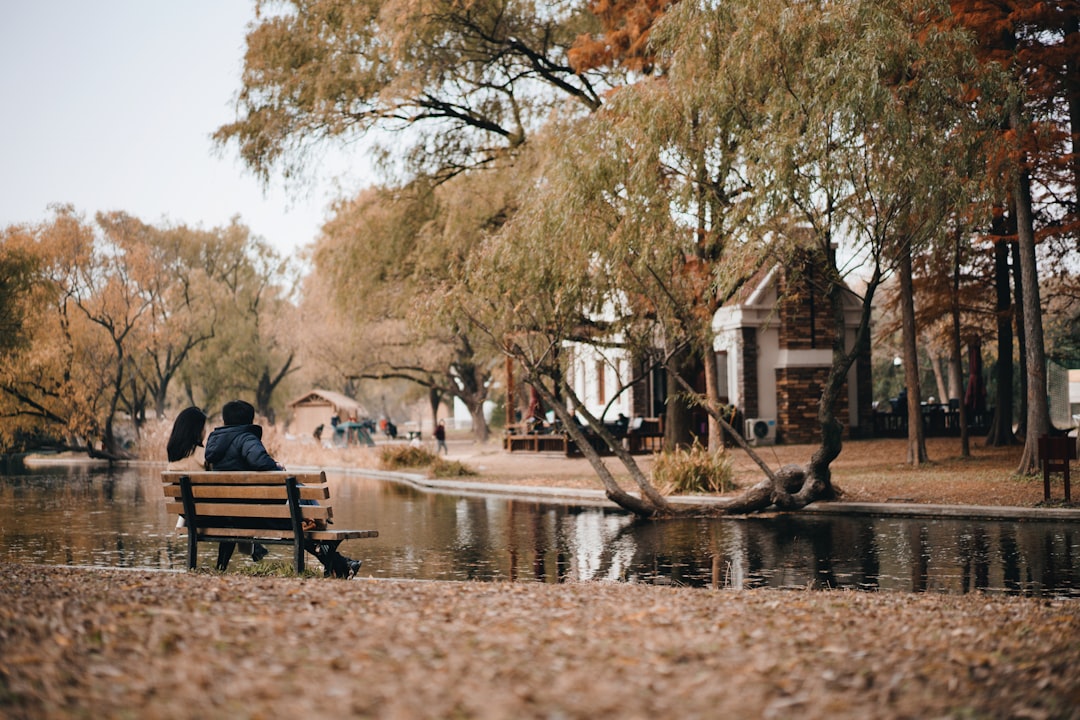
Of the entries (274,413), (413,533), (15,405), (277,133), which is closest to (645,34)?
(277,133)

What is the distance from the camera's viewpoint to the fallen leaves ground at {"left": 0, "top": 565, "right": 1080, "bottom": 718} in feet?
13.3

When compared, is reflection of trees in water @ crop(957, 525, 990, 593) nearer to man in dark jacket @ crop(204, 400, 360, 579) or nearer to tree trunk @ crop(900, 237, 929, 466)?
man in dark jacket @ crop(204, 400, 360, 579)

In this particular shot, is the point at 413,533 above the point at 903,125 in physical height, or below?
below

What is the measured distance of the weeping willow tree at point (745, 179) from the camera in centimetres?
1490

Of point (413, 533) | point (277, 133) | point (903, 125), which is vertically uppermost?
point (277, 133)

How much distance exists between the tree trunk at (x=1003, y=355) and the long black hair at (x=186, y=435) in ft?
63.8

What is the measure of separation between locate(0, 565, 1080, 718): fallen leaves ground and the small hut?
4329 centimetres

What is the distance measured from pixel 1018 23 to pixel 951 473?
28.3ft

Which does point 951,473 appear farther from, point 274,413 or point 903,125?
point 274,413

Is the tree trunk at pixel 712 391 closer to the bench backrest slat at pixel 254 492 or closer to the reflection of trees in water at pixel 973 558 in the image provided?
the reflection of trees in water at pixel 973 558

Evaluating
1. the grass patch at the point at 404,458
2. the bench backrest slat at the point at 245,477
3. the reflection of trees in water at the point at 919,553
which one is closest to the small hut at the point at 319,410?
the grass patch at the point at 404,458

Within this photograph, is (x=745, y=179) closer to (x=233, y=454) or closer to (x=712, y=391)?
(x=712, y=391)

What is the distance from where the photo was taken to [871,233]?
1600 cm

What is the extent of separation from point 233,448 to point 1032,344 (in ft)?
47.9
